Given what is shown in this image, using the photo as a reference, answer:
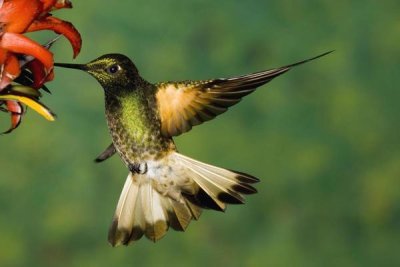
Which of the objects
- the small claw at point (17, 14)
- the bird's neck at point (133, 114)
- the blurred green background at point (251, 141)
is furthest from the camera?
the blurred green background at point (251, 141)

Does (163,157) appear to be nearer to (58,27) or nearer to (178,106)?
(178,106)

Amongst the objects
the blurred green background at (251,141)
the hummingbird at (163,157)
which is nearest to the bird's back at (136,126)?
the hummingbird at (163,157)

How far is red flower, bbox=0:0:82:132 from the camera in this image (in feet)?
1.06

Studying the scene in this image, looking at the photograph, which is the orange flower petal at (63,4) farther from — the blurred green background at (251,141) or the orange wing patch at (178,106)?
the blurred green background at (251,141)

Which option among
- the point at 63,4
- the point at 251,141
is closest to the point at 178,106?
the point at 63,4

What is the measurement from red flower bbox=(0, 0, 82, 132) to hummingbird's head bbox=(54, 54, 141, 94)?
1.8 inches

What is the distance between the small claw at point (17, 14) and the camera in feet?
1.05

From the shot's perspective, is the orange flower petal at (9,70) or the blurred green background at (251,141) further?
the blurred green background at (251,141)

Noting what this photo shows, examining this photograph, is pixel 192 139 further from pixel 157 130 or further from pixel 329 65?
pixel 157 130

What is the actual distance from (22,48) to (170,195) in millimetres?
187

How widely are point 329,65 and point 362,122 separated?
0.44ft

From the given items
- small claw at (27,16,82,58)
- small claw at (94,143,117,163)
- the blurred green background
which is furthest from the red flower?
the blurred green background

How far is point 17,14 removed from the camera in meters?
0.33

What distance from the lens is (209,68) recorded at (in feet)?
4.83
